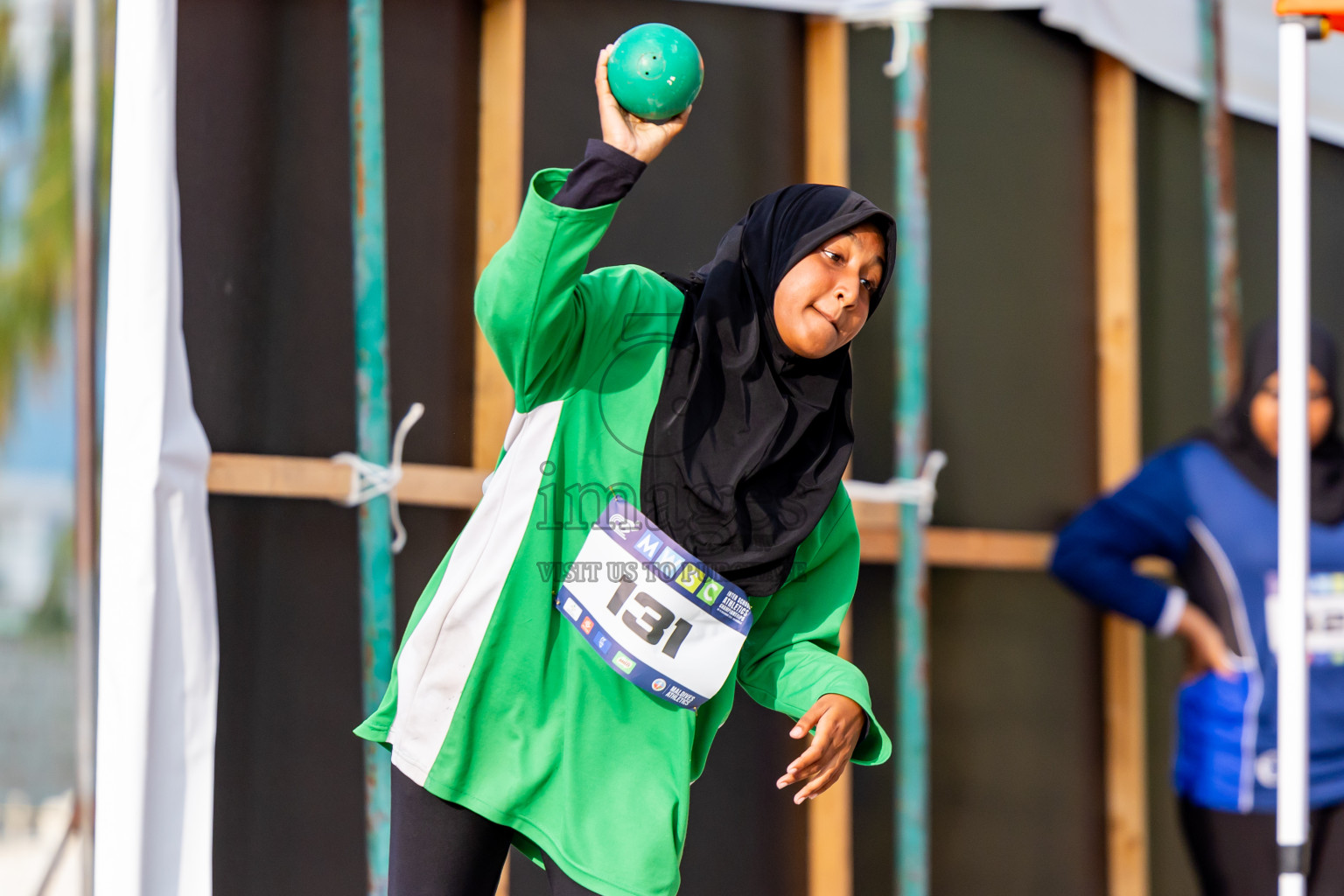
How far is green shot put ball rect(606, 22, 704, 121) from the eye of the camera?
1.37 m

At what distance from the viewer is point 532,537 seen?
1.52 meters

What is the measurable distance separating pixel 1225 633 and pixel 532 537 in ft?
5.67

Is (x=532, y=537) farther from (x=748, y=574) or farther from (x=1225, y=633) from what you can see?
(x=1225, y=633)

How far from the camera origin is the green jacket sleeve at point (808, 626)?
5.31 feet

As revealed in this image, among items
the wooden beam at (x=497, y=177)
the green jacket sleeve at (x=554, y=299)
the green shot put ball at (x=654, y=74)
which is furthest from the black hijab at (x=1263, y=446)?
the green shot put ball at (x=654, y=74)

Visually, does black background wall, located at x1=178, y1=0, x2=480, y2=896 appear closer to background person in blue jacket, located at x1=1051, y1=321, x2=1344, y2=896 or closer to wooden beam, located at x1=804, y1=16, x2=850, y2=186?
wooden beam, located at x1=804, y1=16, x2=850, y2=186

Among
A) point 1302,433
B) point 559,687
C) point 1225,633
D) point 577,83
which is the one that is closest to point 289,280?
point 577,83

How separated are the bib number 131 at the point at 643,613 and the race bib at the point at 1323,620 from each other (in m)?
1.63

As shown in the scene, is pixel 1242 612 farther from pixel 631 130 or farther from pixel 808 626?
pixel 631 130

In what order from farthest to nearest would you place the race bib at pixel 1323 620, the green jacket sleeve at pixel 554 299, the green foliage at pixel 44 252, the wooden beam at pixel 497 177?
the race bib at pixel 1323 620, the wooden beam at pixel 497 177, the green foliage at pixel 44 252, the green jacket sleeve at pixel 554 299

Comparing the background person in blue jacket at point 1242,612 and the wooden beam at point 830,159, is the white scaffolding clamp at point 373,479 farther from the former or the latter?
the background person in blue jacket at point 1242,612

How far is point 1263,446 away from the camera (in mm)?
2676

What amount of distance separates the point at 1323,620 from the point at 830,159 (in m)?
1.35

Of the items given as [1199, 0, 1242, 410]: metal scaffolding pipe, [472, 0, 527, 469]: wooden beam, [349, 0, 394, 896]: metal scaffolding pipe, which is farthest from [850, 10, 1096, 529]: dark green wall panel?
[349, 0, 394, 896]: metal scaffolding pipe
